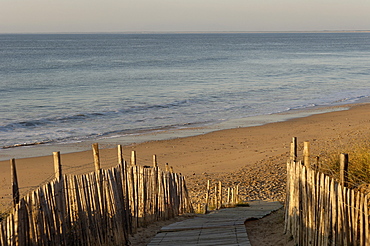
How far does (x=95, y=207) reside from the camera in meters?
6.76

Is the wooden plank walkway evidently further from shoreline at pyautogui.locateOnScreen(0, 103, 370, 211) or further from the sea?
the sea

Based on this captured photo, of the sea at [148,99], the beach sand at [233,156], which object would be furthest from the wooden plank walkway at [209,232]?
the sea at [148,99]

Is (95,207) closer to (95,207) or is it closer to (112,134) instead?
(95,207)

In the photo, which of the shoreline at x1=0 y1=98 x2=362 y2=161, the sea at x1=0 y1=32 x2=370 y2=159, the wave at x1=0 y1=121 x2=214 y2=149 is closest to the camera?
the shoreline at x1=0 y1=98 x2=362 y2=161

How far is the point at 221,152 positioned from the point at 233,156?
0.80 metres

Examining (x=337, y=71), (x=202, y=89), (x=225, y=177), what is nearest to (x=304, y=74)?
(x=337, y=71)

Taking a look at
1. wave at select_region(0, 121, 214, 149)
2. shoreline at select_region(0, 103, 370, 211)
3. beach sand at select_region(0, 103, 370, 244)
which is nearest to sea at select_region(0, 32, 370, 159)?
wave at select_region(0, 121, 214, 149)

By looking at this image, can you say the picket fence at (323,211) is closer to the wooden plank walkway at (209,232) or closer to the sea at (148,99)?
the wooden plank walkway at (209,232)

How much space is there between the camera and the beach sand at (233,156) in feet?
42.3

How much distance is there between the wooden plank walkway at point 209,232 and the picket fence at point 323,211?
0.91 m

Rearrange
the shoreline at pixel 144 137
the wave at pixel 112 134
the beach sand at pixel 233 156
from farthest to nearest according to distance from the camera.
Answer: the wave at pixel 112 134 < the shoreline at pixel 144 137 < the beach sand at pixel 233 156

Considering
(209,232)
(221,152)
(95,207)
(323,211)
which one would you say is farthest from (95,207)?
(221,152)

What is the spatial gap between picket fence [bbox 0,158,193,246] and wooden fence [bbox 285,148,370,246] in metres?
2.60

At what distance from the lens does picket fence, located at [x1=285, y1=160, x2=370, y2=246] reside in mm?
5266
